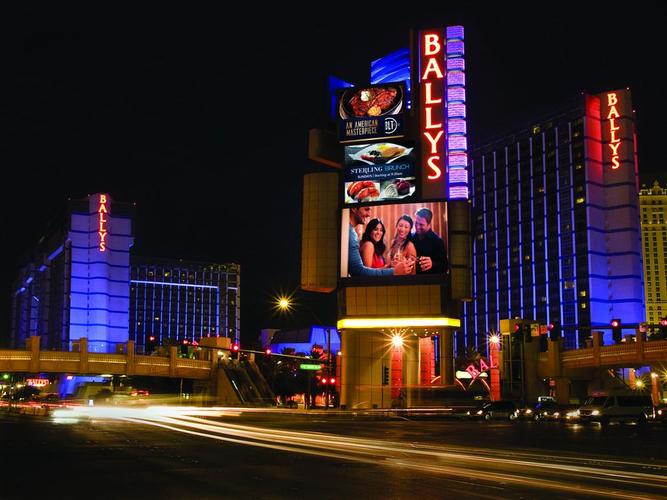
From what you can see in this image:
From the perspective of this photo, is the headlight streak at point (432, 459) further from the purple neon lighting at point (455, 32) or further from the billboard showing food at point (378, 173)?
the purple neon lighting at point (455, 32)

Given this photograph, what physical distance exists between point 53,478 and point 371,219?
63.5 metres

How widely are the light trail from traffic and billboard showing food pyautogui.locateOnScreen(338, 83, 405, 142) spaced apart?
52.1m

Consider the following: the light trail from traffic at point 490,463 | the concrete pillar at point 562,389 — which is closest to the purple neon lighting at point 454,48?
the concrete pillar at point 562,389

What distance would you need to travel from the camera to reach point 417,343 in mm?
87312

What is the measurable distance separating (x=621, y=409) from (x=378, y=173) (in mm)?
39613

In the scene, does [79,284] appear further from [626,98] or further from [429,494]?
[429,494]

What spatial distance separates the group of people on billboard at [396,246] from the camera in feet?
256

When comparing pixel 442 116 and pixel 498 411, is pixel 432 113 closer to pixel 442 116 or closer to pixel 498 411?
pixel 442 116

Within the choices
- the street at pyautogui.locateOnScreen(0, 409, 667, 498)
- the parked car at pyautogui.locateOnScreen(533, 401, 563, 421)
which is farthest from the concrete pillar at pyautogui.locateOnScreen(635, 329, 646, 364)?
the street at pyautogui.locateOnScreen(0, 409, 667, 498)

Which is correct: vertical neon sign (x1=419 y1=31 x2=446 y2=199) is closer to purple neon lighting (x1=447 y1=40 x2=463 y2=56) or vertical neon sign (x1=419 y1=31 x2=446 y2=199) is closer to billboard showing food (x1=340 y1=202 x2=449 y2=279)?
purple neon lighting (x1=447 y1=40 x2=463 y2=56)

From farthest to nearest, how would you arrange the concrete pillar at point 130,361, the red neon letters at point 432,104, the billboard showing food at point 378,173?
1. the concrete pillar at point 130,361
2. the billboard showing food at point 378,173
3. the red neon letters at point 432,104

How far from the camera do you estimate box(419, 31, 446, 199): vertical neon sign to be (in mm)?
79062

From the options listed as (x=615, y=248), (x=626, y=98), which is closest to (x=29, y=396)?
(x=615, y=248)

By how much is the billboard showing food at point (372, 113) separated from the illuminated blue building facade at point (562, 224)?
21297mm
